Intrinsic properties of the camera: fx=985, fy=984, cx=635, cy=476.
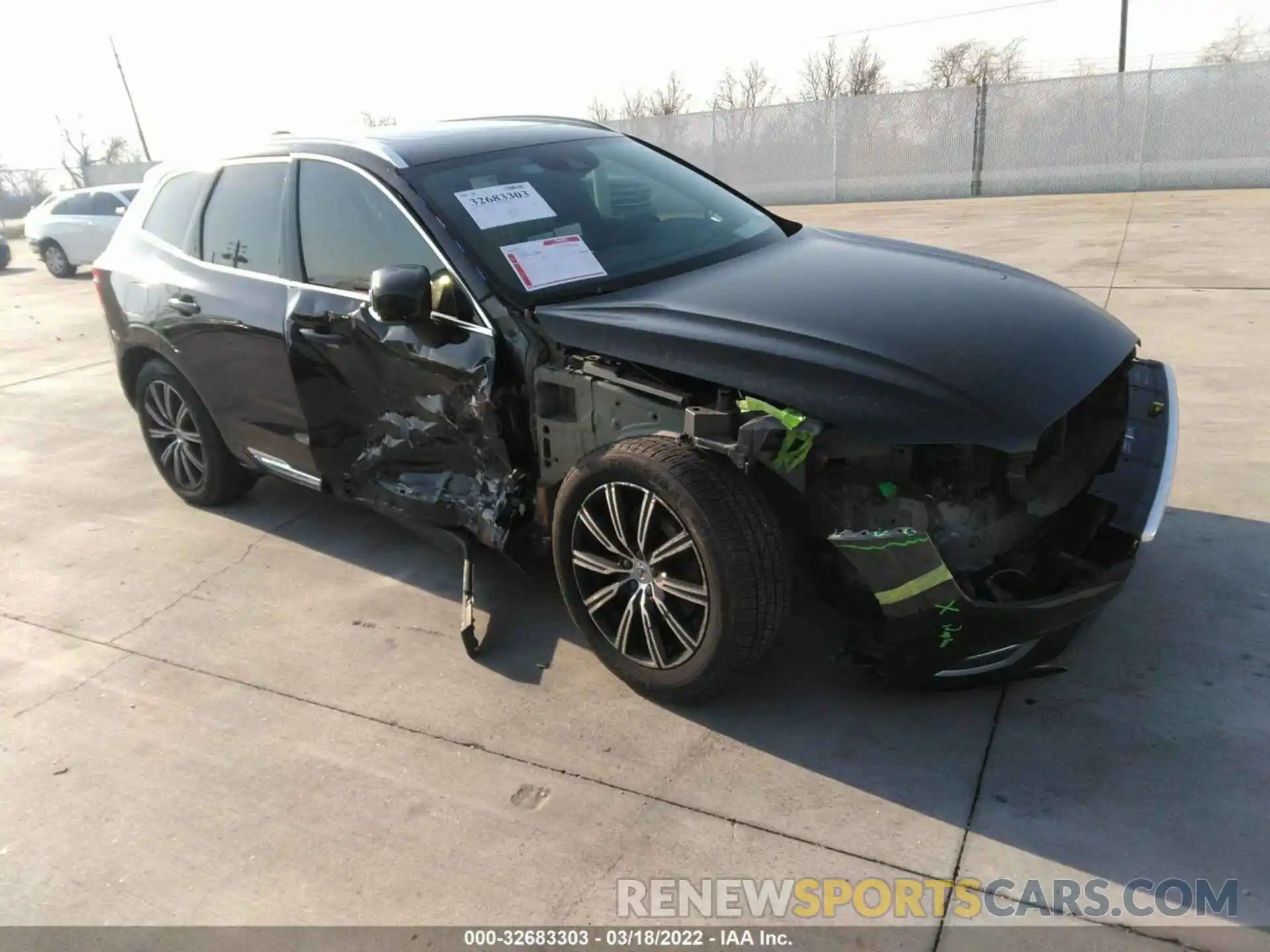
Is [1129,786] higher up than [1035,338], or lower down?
lower down

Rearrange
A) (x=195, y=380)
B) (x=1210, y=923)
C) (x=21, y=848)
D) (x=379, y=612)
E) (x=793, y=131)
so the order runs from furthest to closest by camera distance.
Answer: (x=793, y=131) → (x=195, y=380) → (x=379, y=612) → (x=21, y=848) → (x=1210, y=923)

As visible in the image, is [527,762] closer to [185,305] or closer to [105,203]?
[185,305]

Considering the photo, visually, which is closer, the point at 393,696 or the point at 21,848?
Answer: the point at 21,848

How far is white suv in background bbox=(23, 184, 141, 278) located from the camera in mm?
16172

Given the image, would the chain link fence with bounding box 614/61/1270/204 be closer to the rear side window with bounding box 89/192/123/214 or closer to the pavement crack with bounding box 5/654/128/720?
the rear side window with bounding box 89/192/123/214

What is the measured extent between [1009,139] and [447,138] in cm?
1961

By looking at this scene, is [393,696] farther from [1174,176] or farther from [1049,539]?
[1174,176]

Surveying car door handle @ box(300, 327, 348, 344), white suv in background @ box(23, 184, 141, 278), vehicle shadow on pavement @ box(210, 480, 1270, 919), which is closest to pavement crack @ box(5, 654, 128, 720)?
vehicle shadow on pavement @ box(210, 480, 1270, 919)

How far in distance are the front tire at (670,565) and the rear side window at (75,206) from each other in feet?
54.7

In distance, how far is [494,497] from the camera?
3562mm

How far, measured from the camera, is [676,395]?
2975 mm

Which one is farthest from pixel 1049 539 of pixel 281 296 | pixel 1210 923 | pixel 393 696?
pixel 281 296

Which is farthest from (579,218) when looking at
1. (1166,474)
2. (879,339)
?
(1166,474)

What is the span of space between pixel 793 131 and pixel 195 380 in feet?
69.9
